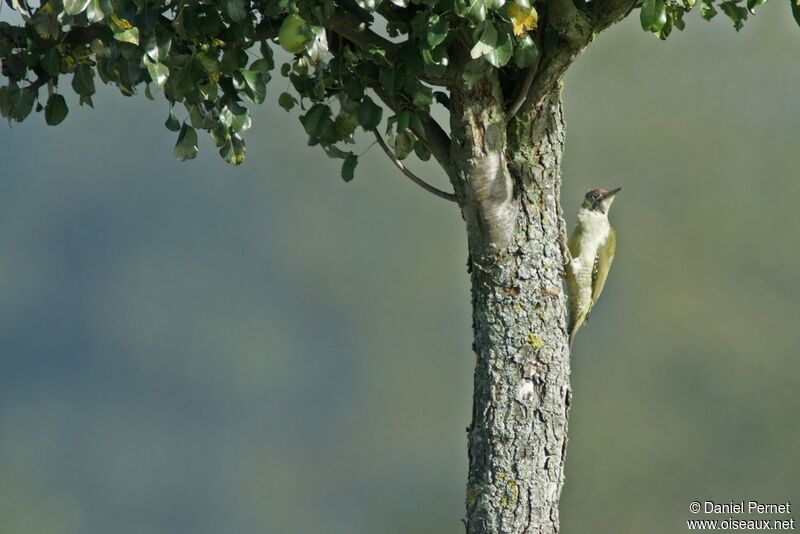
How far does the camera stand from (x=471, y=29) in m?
3.34

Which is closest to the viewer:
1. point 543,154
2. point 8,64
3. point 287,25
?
point 287,25

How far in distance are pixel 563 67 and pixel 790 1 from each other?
0.78 metres

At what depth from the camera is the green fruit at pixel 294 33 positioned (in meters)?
3.08

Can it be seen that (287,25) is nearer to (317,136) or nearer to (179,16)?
(179,16)

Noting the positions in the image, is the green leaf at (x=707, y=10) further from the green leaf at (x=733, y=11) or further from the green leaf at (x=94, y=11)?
the green leaf at (x=94, y=11)

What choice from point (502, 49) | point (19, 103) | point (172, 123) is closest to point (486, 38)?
point (502, 49)

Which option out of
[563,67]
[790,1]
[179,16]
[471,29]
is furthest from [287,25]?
[790,1]

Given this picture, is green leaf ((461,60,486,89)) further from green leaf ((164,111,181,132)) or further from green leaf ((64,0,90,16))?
green leaf ((64,0,90,16))

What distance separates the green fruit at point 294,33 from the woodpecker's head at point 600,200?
2.06 m

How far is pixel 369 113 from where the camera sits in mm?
3588

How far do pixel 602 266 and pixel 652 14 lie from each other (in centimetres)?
151

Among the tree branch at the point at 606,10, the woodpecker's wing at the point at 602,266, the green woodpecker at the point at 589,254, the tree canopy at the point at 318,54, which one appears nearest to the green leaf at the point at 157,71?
the tree canopy at the point at 318,54

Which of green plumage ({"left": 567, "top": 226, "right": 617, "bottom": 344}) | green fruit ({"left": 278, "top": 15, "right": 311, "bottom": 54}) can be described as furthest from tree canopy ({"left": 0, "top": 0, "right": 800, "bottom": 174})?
green plumage ({"left": 567, "top": 226, "right": 617, "bottom": 344})

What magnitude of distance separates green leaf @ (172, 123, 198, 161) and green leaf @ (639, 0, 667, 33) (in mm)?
1576
